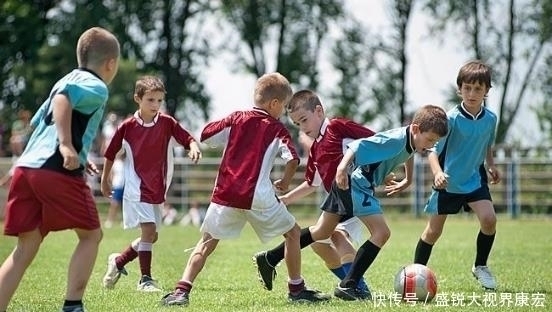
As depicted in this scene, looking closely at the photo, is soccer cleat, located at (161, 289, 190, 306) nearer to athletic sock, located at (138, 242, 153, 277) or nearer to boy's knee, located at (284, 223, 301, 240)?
boy's knee, located at (284, 223, 301, 240)

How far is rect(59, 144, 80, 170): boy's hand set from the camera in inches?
253

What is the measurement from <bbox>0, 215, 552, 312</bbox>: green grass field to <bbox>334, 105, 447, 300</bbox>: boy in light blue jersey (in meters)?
0.32

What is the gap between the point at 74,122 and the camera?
6.68 m

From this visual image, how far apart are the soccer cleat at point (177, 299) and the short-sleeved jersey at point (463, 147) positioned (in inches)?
108

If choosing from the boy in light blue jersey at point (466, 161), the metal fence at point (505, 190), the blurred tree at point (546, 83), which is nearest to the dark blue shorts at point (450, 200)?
the boy in light blue jersey at point (466, 161)

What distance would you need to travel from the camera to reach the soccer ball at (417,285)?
7828 mm

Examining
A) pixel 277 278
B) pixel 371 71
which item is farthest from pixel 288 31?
pixel 277 278

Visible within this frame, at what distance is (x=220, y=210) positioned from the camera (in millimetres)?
7875

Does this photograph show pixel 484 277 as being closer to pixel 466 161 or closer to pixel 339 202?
pixel 466 161

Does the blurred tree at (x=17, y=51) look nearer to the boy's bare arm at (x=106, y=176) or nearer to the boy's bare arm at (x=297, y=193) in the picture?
the boy's bare arm at (x=106, y=176)

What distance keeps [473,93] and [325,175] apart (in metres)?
→ 1.47

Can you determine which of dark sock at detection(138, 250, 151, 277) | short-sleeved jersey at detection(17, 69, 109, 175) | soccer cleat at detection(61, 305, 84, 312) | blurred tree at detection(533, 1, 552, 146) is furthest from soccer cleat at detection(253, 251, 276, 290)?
blurred tree at detection(533, 1, 552, 146)

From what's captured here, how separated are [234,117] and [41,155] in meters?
1.76

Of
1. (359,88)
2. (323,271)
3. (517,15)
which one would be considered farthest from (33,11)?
(323,271)
